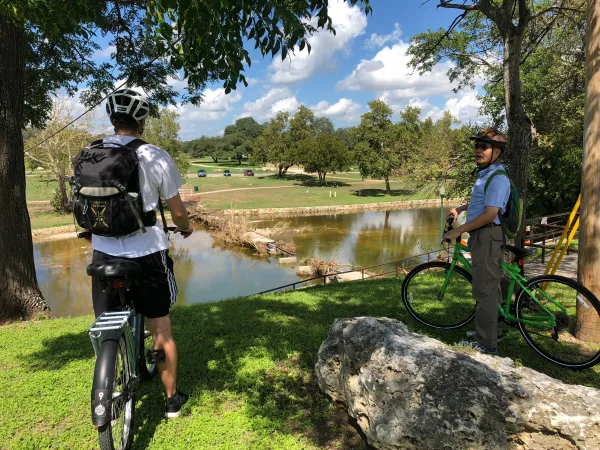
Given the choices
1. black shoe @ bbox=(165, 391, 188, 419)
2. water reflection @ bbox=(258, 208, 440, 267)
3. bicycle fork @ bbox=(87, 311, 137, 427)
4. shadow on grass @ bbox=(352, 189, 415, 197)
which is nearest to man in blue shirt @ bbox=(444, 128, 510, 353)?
black shoe @ bbox=(165, 391, 188, 419)

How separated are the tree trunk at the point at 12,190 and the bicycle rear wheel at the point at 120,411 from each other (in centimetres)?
457

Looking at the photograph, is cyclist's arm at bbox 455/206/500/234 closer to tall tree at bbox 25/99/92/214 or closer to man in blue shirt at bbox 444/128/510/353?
man in blue shirt at bbox 444/128/510/353

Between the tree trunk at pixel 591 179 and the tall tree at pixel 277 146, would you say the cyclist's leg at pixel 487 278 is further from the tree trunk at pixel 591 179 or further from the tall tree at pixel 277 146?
the tall tree at pixel 277 146

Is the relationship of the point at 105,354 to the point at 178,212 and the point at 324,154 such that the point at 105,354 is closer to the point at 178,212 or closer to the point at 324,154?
the point at 178,212

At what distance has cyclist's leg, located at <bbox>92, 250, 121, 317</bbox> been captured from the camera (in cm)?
240

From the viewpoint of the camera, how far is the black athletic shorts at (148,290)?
2.41 metres

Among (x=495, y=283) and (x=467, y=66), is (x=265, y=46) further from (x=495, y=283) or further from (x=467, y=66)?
(x=467, y=66)

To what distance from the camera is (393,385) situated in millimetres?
2355

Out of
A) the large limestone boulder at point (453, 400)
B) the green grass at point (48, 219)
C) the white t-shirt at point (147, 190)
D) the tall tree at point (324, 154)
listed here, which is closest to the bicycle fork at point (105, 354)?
the white t-shirt at point (147, 190)

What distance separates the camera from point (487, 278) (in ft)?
11.2

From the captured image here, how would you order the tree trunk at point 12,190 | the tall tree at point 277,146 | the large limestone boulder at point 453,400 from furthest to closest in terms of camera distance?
the tall tree at point 277,146, the tree trunk at point 12,190, the large limestone boulder at point 453,400

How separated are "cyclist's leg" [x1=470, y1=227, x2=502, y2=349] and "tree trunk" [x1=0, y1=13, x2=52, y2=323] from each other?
20.8ft

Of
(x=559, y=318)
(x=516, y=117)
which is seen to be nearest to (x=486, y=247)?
(x=559, y=318)

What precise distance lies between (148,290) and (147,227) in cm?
42
